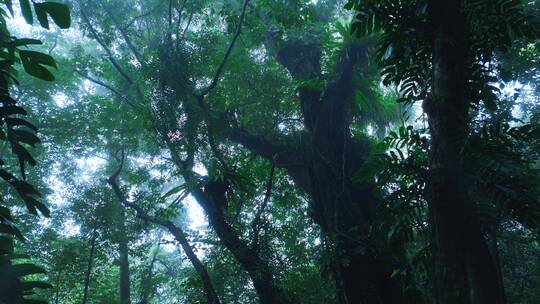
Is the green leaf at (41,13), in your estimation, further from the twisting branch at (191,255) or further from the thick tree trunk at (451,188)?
the twisting branch at (191,255)

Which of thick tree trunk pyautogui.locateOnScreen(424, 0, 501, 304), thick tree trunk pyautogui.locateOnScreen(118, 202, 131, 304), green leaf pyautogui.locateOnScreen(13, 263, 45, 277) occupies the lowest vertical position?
green leaf pyautogui.locateOnScreen(13, 263, 45, 277)

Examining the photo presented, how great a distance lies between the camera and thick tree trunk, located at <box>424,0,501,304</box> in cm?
177

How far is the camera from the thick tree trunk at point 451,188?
1.77 meters

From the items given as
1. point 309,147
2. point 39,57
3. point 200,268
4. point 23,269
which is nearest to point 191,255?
point 200,268

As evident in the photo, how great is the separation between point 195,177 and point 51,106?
24.4 ft

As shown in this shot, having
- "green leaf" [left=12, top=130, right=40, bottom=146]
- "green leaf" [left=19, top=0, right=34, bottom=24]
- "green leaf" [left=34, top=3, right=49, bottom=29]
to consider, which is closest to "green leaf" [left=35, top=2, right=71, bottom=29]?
"green leaf" [left=34, top=3, right=49, bottom=29]

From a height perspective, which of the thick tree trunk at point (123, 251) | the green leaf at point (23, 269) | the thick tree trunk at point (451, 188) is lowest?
the green leaf at point (23, 269)

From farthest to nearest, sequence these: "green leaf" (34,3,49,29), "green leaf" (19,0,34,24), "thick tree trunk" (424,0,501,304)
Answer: "thick tree trunk" (424,0,501,304), "green leaf" (19,0,34,24), "green leaf" (34,3,49,29)

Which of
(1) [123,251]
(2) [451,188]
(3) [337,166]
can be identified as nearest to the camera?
(2) [451,188]

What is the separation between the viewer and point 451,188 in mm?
1812

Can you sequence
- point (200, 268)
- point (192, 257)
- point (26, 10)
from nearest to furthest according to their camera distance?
1. point (26, 10)
2. point (200, 268)
3. point (192, 257)

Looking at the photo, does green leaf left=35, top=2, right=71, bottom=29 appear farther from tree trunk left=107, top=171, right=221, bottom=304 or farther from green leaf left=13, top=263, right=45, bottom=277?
tree trunk left=107, top=171, right=221, bottom=304

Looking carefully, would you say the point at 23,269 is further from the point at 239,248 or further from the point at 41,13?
the point at 239,248

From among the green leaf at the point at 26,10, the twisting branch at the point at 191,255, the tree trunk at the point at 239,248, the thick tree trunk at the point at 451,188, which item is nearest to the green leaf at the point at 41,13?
the green leaf at the point at 26,10
